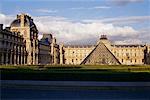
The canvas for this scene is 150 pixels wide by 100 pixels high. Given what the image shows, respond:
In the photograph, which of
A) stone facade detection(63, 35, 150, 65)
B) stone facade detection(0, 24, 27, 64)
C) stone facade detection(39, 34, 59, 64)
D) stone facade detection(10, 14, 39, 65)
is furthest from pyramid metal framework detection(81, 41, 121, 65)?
stone facade detection(63, 35, 150, 65)

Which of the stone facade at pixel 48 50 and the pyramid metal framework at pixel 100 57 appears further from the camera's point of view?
the stone facade at pixel 48 50

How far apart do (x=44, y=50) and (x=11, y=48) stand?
43295 mm

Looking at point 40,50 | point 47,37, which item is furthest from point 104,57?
point 47,37

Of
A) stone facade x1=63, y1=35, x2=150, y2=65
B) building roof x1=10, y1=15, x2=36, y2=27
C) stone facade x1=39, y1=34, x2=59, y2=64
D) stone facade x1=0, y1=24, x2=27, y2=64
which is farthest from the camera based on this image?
stone facade x1=63, y1=35, x2=150, y2=65

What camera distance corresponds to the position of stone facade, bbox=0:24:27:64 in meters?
77.6

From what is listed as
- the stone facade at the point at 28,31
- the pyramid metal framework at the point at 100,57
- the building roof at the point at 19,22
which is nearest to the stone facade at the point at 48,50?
the stone facade at the point at 28,31

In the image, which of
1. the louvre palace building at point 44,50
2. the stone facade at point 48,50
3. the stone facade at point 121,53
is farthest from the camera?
the stone facade at point 121,53

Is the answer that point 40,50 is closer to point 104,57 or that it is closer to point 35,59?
point 35,59

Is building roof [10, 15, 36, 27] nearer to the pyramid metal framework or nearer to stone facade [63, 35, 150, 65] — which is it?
the pyramid metal framework

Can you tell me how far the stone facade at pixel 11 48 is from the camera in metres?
77.6

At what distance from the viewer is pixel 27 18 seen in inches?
4158

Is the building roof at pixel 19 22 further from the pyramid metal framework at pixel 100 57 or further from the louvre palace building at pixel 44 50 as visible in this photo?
the pyramid metal framework at pixel 100 57

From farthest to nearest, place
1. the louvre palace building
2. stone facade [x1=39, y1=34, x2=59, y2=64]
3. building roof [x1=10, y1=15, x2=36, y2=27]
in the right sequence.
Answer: stone facade [x1=39, y1=34, x2=59, y2=64], building roof [x1=10, y1=15, x2=36, y2=27], the louvre palace building

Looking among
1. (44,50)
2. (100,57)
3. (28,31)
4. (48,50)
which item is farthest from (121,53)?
(100,57)
